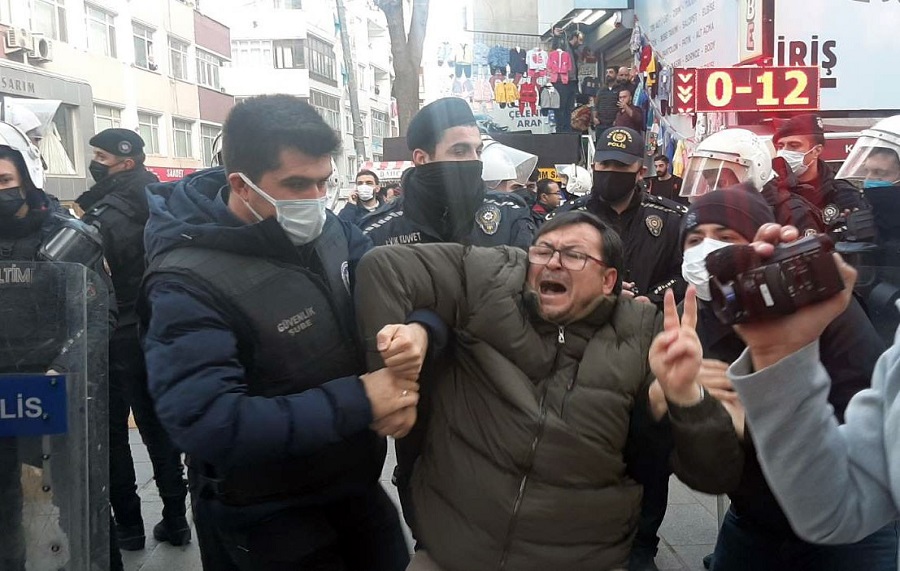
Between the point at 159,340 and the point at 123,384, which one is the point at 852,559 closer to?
the point at 159,340

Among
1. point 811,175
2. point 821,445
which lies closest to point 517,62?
point 811,175

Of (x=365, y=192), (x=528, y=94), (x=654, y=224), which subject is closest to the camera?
(x=654, y=224)

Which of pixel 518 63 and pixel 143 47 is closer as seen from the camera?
pixel 518 63

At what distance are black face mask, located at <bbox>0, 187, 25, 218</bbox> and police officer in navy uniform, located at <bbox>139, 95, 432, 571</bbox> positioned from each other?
1.37m

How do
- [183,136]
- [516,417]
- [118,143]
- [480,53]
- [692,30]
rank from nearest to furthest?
[516,417] < [118,143] < [692,30] < [480,53] < [183,136]

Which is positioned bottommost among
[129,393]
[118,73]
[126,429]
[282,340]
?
[126,429]

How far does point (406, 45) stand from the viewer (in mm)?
10891

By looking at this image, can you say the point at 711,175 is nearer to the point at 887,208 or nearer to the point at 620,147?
the point at 620,147

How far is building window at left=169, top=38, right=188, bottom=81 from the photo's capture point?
32.7 metres

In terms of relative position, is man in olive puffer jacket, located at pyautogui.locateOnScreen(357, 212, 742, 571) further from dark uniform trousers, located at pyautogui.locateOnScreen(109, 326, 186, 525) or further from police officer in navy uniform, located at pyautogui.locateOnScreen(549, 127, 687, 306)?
dark uniform trousers, located at pyautogui.locateOnScreen(109, 326, 186, 525)

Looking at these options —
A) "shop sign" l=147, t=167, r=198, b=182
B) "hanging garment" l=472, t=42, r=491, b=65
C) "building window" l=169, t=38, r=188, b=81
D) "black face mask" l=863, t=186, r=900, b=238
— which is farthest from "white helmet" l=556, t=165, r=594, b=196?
"building window" l=169, t=38, r=188, b=81

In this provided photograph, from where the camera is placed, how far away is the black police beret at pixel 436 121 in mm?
3350

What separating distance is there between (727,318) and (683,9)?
455 inches

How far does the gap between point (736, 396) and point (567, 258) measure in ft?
1.77
